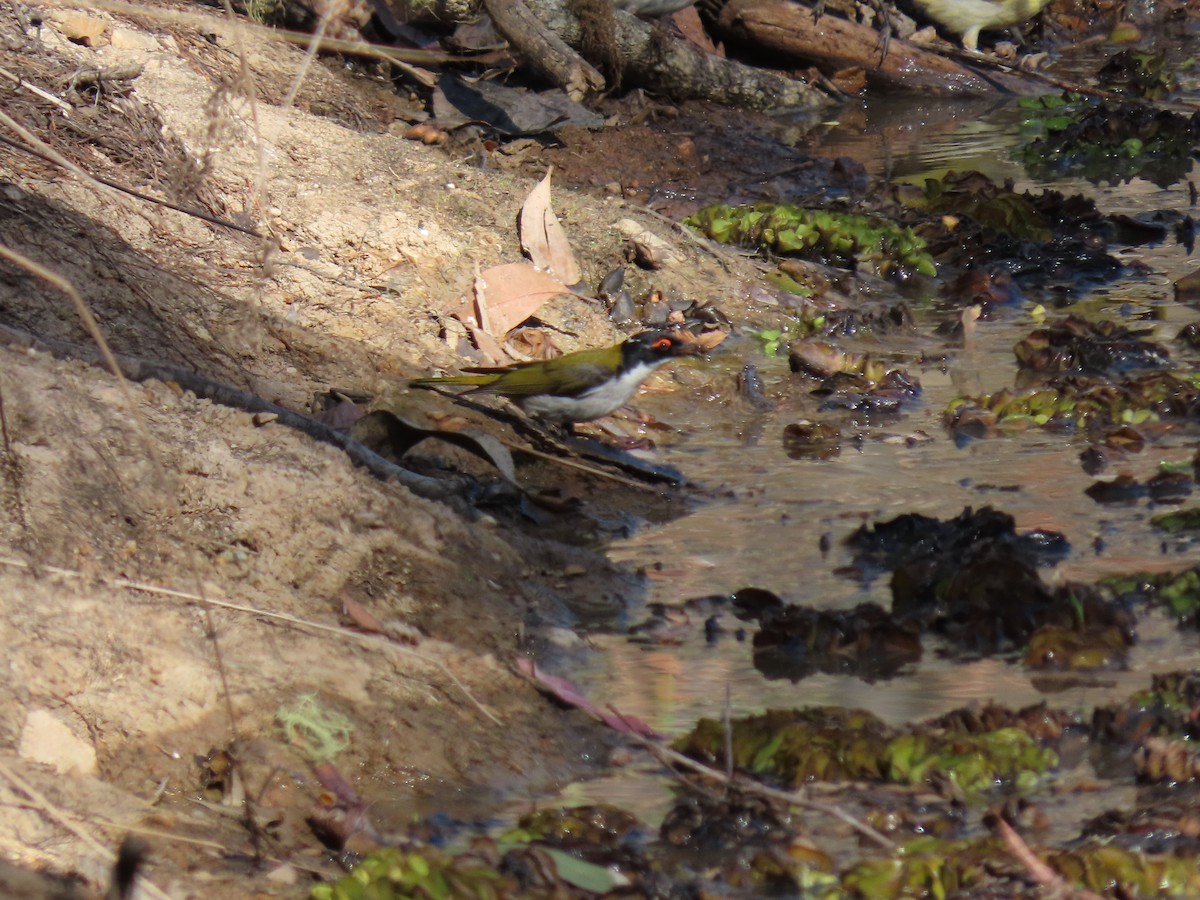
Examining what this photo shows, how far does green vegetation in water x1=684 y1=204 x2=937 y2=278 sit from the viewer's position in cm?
796

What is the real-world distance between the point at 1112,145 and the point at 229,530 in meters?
8.36

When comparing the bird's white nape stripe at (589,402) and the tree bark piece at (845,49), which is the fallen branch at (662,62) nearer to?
the tree bark piece at (845,49)

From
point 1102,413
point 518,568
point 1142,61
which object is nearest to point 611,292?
point 1102,413

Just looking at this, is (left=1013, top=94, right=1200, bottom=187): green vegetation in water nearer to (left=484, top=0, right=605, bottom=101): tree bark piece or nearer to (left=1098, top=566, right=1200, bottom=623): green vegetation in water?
(left=484, top=0, right=605, bottom=101): tree bark piece

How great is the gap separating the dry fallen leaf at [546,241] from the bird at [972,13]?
7230 mm

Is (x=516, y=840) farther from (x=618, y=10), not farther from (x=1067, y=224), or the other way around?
(x=618, y=10)

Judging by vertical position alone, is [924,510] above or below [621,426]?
above

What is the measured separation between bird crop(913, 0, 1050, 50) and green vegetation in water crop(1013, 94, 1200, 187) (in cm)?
239

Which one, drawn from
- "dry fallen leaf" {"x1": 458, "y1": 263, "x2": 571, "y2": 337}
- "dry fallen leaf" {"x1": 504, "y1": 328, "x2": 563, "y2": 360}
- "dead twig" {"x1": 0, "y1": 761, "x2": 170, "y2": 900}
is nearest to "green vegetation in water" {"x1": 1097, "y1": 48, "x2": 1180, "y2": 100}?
"dry fallen leaf" {"x1": 458, "y1": 263, "x2": 571, "y2": 337}

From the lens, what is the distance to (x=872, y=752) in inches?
137

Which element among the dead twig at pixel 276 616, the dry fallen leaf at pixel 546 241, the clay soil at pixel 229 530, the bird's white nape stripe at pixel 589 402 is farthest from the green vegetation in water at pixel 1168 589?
the dry fallen leaf at pixel 546 241

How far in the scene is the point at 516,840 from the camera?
3.23 meters

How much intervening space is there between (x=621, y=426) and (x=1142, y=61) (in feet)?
26.6

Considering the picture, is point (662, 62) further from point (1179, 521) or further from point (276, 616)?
point (276, 616)
